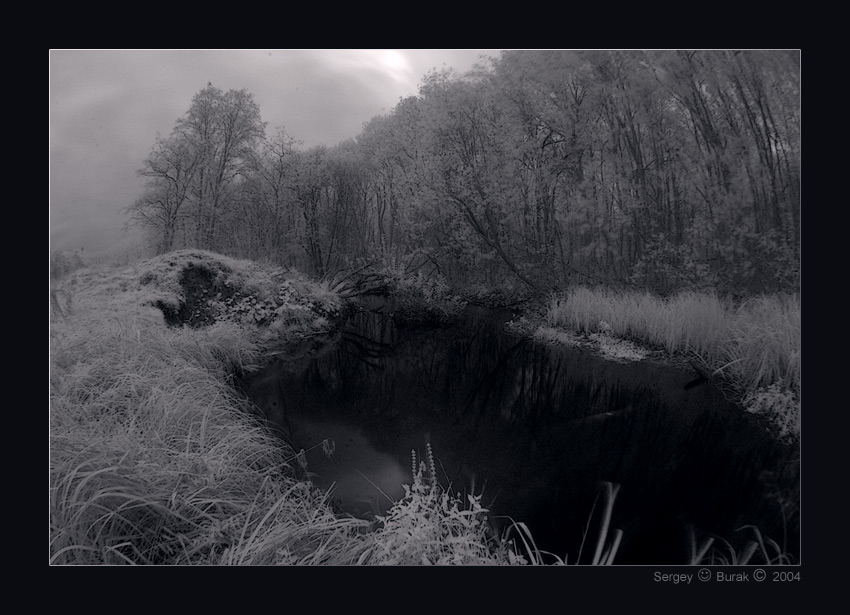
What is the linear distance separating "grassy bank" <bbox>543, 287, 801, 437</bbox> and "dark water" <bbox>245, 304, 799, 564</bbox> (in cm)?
17

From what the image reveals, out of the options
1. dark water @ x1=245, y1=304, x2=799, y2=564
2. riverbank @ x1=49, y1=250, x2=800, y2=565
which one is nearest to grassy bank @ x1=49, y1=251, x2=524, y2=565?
riverbank @ x1=49, y1=250, x2=800, y2=565

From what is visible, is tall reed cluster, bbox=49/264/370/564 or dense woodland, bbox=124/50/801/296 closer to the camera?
tall reed cluster, bbox=49/264/370/564

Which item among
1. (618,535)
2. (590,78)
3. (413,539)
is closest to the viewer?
(413,539)

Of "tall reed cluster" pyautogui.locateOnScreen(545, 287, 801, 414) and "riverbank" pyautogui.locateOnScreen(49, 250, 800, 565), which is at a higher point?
"tall reed cluster" pyautogui.locateOnScreen(545, 287, 801, 414)

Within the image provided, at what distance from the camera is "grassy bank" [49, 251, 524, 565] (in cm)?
149

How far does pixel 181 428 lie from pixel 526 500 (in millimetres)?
2145

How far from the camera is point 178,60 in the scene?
2.29 metres

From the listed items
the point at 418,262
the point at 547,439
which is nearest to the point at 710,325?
the point at 547,439

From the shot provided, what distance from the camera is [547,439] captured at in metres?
2.39

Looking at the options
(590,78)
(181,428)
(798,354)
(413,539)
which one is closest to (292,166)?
(181,428)

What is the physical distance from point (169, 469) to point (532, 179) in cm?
323

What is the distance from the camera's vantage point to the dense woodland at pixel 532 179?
218 cm

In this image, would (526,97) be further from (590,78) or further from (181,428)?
(181,428)

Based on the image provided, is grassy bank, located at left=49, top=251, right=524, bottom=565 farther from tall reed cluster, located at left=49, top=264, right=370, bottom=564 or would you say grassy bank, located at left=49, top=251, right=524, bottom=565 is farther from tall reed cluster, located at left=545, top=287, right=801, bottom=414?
tall reed cluster, located at left=545, top=287, right=801, bottom=414
